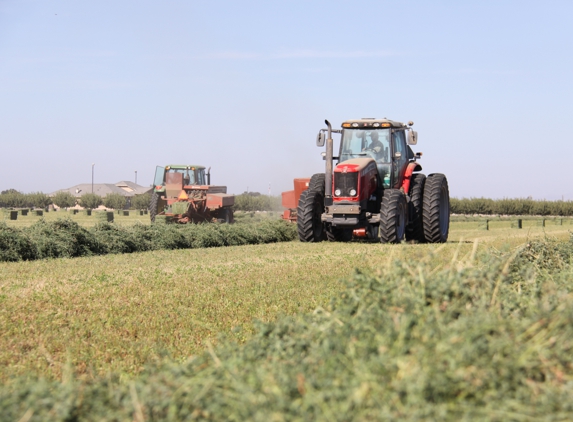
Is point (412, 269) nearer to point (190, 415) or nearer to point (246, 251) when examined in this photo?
point (190, 415)

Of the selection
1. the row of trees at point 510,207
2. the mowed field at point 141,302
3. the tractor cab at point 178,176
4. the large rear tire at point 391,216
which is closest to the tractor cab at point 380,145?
the large rear tire at point 391,216

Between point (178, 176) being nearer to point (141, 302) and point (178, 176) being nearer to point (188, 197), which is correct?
point (188, 197)

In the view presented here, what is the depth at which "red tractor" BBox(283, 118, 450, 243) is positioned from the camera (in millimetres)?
16297

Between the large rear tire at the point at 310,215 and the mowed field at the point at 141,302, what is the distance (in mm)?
3647

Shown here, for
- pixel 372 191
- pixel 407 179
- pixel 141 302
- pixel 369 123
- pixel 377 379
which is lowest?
pixel 141 302

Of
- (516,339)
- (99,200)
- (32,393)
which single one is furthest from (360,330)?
(99,200)

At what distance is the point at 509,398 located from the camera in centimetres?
306

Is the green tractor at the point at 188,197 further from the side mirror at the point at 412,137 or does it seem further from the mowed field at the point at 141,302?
the mowed field at the point at 141,302

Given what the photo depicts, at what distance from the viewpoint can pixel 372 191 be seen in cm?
1725

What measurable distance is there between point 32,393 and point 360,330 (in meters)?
1.59

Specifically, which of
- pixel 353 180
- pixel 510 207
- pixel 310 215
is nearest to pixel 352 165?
pixel 353 180

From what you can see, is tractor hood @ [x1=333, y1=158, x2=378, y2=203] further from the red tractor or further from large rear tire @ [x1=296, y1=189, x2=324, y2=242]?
large rear tire @ [x1=296, y1=189, x2=324, y2=242]

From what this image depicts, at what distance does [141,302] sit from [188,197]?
19437mm

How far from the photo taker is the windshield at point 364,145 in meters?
17.5
